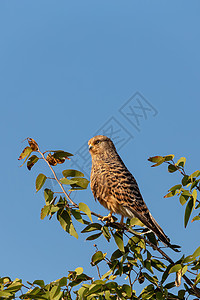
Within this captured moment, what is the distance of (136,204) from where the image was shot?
4277mm

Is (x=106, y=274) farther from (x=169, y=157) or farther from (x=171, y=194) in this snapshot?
(x=169, y=157)

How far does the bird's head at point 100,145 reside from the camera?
5074 millimetres

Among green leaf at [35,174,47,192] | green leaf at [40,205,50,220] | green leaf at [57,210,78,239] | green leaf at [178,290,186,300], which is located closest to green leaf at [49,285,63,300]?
green leaf at [57,210,78,239]

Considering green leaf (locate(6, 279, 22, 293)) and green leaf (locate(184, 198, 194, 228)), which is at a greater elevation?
green leaf (locate(6, 279, 22, 293))

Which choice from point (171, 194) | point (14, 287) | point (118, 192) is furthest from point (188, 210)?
→ point (14, 287)

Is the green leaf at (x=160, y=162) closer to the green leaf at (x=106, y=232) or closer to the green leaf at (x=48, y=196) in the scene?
the green leaf at (x=106, y=232)

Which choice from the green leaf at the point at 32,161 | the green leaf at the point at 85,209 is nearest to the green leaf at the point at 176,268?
the green leaf at the point at 85,209

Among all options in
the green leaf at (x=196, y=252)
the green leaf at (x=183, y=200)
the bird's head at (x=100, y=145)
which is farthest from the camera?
the bird's head at (x=100, y=145)

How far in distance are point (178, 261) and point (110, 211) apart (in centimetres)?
134

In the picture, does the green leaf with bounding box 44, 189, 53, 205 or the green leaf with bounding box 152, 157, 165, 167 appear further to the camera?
the green leaf with bounding box 152, 157, 165, 167

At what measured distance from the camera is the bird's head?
16.6 feet

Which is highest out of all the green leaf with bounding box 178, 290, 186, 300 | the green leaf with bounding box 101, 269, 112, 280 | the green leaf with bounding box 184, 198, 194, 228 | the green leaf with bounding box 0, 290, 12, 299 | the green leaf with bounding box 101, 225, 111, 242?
the green leaf with bounding box 0, 290, 12, 299

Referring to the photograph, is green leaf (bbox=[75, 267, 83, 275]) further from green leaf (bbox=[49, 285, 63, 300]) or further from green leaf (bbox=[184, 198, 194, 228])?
green leaf (bbox=[184, 198, 194, 228])

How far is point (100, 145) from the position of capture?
16.8 ft
